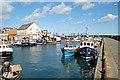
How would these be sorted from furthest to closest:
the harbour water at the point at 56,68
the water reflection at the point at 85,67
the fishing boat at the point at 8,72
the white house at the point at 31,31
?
the white house at the point at 31,31, the water reflection at the point at 85,67, the harbour water at the point at 56,68, the fishing boat at the point at 8,72

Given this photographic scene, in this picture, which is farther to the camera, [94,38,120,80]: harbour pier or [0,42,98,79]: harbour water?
[0,42,98,79]: harbour water

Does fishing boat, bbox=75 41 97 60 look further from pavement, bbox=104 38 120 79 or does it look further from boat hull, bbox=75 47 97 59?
pavement, bbox=104 38 120 79

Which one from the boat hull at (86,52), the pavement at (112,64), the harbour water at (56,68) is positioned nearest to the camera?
the pavement at (112,64)

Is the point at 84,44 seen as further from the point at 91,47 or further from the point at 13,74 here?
the point at 13,74

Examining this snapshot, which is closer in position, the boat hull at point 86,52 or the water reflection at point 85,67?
the water reflection at point 85,67

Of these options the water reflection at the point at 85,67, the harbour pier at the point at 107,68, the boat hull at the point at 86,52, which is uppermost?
the harbour pier at the point at 107,68

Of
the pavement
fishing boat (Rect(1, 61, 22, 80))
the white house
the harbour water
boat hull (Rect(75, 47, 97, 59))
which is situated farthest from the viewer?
the white house

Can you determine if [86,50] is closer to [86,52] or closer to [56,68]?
[86,52]

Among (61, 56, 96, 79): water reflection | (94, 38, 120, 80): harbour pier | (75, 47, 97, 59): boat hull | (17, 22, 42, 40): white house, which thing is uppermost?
(17, 22, 42, 40): white house

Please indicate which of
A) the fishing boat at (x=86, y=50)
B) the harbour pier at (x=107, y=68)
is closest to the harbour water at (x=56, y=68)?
the fishing boat at (x=86, y=50)

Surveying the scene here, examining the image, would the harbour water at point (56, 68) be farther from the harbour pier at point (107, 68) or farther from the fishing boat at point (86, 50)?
the harbour pier at point (107, 68)

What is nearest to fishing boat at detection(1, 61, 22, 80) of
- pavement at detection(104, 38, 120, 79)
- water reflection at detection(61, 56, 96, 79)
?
water reflection at detection(61, 56, 96, 79)

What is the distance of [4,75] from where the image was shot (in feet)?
63.5

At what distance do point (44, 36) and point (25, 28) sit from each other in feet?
36.4
